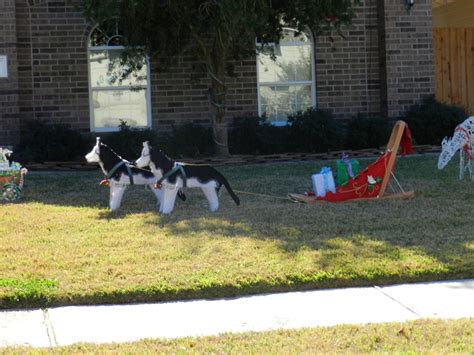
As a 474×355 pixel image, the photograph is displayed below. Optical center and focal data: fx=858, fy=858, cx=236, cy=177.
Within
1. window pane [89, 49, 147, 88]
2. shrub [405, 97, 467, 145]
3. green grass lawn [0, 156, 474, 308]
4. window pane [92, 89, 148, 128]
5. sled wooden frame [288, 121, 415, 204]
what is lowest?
green grass lawn [0, 156, 474, 308]

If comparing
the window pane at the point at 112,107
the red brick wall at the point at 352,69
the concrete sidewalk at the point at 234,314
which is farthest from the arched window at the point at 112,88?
the concrete sidewalk at the point at 234,314

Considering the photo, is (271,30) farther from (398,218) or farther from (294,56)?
(398,218)

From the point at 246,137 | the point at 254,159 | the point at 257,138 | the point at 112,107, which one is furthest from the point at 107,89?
the point at 254,159

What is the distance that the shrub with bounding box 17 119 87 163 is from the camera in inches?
587

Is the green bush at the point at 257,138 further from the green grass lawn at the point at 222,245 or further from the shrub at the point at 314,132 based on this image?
the green grass lawn at the point at 222,245

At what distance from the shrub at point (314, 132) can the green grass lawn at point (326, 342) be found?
1003 centimetres

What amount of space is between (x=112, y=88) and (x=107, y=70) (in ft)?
1.16

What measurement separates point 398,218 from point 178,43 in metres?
7.01

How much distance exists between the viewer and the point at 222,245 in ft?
25.9

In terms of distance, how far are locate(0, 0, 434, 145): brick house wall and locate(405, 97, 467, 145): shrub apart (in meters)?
0.63

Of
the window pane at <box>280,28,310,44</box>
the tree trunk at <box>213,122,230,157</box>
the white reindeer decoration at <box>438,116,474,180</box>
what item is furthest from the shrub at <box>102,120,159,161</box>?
the white reindeer decoration at <box>438,116,474,180</box>

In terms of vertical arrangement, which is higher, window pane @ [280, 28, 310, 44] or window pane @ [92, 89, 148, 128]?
window pane @ [280, 28, 310, 44]

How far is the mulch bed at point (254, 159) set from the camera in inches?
571

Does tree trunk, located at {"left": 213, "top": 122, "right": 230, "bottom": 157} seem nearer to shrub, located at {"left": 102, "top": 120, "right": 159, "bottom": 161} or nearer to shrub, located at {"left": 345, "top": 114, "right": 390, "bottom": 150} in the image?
shrub, located at {"left": 102, "top": 120, "right": 159, "bottom": 161}
